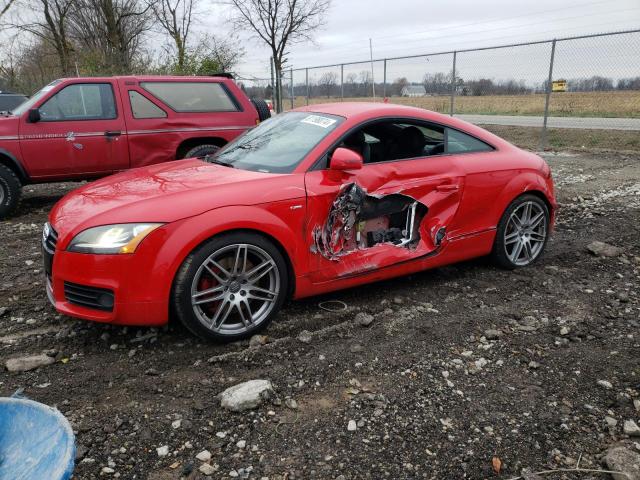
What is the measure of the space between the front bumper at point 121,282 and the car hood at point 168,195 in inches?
8.0

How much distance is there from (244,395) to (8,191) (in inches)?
218

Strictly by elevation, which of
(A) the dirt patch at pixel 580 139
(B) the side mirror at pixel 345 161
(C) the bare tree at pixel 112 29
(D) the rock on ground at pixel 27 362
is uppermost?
(C) the bare tree at pixel 112 29

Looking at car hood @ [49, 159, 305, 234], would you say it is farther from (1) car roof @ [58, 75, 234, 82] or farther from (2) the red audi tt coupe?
(1) car roof @ [58, 75, 234, 82]

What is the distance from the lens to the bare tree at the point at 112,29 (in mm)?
18359

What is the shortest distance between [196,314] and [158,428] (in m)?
0.79

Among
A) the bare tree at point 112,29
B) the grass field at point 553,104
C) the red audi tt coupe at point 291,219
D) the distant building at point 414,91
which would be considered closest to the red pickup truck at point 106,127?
the red audi tt coupe at point 291,219

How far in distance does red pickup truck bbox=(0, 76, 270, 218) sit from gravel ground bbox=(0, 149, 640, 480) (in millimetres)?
2778

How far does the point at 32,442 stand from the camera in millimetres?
1894

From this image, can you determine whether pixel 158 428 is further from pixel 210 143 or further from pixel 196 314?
pixel 210 143

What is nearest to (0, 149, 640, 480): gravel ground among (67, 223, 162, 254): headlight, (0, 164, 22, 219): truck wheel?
(67, 223, 162, 254): headlight

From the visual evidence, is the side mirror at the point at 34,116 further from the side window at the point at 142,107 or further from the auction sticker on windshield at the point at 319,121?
the auction sticker on windshield at the point at 319,121

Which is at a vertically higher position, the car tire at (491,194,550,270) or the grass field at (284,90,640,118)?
the grass field at (284,90,640,118)

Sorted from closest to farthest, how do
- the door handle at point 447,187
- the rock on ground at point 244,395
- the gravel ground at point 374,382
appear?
1. the gravel ground at point 374,382
2. the rock on ground at point 244,395
3. the door handle at point 447,187

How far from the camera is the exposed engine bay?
12.2 ft
